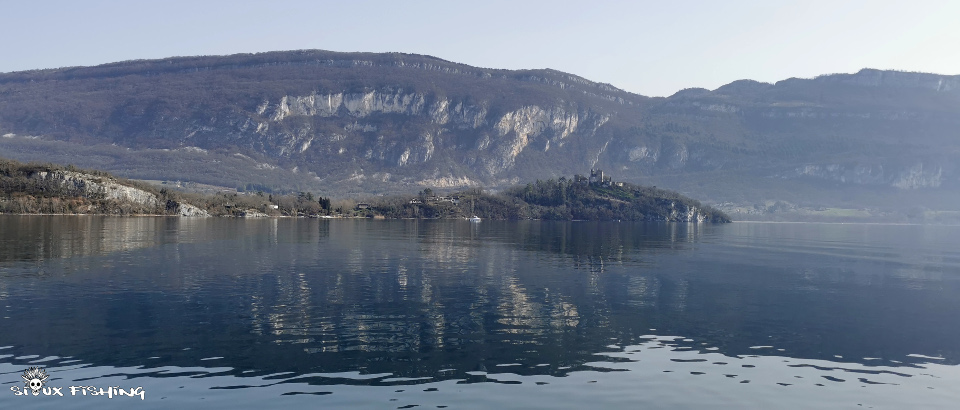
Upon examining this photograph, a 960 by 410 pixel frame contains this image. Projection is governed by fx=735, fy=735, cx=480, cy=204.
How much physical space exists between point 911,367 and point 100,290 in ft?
188

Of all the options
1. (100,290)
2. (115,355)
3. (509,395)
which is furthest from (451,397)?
(100,290)

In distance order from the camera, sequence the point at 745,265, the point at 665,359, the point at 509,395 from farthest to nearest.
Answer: the point at 745,265 → the point at 665,359 → the point at 509,395

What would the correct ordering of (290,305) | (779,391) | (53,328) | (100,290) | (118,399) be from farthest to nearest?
(100,290) < (290,305) < (53,328) < (779,391) < (118,399)

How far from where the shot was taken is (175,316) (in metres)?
48.8

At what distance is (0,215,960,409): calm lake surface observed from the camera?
3384 cm

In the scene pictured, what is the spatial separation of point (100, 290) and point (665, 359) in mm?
44376

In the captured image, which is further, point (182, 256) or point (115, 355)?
point (182, 256)

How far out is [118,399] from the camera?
3116cm

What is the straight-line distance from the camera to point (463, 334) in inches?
1788

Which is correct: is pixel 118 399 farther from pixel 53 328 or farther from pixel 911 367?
pixel 911 367

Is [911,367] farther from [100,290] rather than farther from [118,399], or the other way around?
[100,290]

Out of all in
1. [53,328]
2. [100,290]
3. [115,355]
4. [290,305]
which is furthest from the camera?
[100,290]

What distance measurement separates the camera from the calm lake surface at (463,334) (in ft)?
111

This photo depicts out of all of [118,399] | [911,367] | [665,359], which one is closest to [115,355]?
[118,399]
